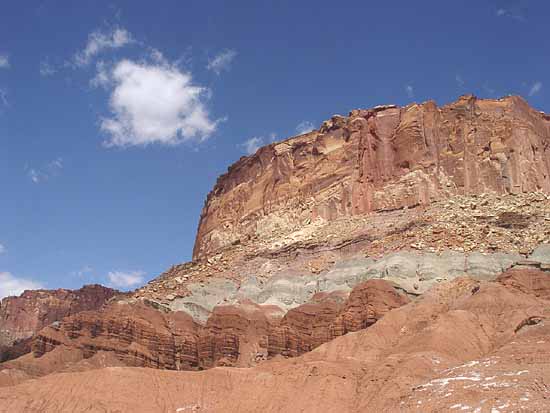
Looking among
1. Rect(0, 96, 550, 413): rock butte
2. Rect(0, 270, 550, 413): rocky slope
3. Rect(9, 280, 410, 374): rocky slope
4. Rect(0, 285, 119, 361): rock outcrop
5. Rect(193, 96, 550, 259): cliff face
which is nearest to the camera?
Rect(0, 270, 550, 413): rocky slope

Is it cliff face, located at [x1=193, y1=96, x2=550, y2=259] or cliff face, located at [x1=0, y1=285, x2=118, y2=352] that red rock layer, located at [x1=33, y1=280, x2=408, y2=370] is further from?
cliff face, located at [x1=0, y1=285, x2=118, y2=352]

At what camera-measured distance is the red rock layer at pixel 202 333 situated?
167ft

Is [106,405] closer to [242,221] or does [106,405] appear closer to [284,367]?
[284,367]

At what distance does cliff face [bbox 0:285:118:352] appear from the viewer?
136 m

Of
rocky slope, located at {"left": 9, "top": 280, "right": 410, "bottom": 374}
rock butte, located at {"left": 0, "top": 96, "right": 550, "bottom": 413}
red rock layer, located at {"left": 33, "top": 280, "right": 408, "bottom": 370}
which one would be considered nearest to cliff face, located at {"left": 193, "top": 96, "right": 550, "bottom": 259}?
rock butte, located at {"left": 0, "top": 96, "right": 550, "bottom": 413}

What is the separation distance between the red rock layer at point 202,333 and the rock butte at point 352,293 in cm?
14

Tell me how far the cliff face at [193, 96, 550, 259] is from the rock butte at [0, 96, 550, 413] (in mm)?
180

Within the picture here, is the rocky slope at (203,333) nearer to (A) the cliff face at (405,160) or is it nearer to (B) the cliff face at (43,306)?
(A) the cliff face at (405,160)

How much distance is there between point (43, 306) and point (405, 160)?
295ft

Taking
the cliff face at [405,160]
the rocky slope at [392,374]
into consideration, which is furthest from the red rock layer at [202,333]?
the cliff face at [405,160]

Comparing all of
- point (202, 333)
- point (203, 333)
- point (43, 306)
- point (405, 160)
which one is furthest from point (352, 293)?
point (43, 306)

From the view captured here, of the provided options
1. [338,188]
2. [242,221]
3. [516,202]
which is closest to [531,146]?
[516,202]

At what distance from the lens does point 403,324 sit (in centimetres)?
4388

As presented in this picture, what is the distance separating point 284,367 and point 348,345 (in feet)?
20.0
